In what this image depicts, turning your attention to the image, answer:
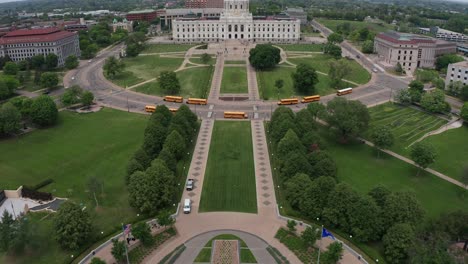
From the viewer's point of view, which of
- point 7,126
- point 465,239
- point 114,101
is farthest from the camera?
point 114,101

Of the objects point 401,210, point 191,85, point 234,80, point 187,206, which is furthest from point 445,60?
point 187,206

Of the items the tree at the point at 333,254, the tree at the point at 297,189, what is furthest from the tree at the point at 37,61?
the tree at the point at 333,254

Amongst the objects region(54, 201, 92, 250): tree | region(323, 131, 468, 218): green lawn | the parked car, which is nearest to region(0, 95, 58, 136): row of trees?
region(54, 201, 92, 250): tree

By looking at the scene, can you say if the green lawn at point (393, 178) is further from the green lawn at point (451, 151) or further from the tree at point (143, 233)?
the tree at point (143, 233)

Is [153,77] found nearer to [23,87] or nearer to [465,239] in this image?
[23,87]

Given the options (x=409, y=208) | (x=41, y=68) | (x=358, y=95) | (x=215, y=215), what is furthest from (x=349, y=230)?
(x=41, y=68)
